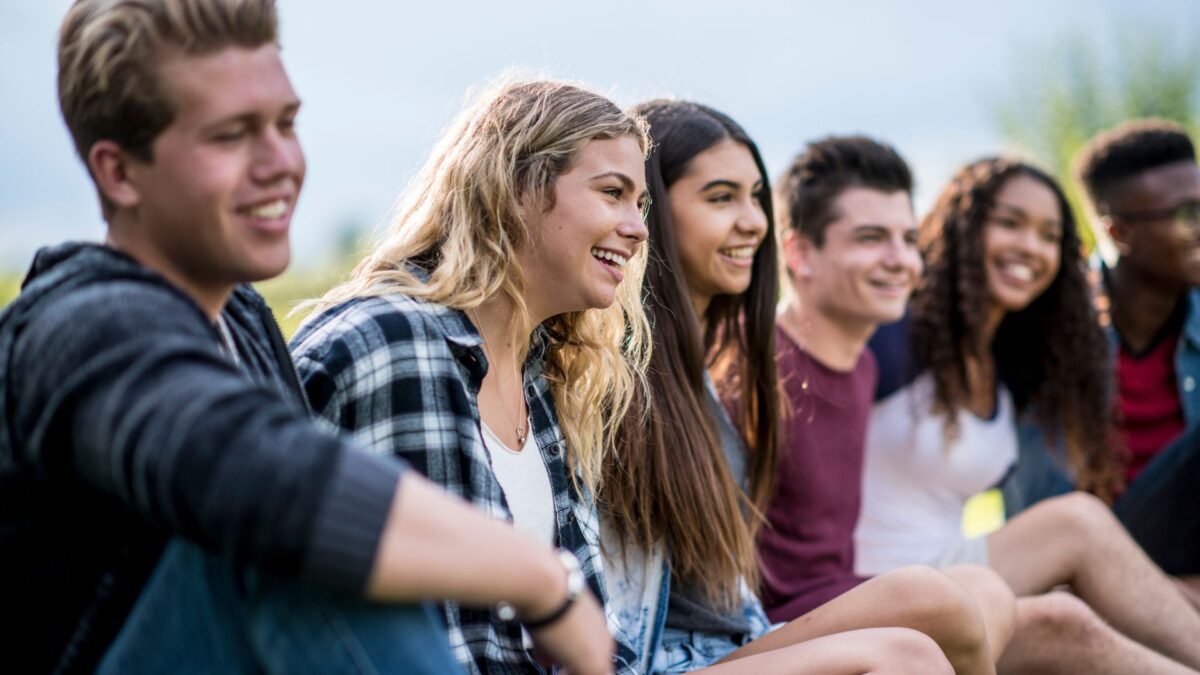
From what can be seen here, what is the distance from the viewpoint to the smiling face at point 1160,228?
4.66 metres

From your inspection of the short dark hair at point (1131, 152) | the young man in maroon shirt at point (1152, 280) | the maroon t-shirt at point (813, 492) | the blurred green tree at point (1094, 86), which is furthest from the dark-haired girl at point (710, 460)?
the blurred green tree at point (1094, 86)

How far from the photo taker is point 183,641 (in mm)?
1500

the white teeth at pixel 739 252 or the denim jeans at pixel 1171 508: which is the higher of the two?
the white teeth at pixel 739 252

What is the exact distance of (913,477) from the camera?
3.88 meters

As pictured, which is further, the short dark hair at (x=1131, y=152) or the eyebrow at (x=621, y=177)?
the short dark hair at (x=1131, y=152)

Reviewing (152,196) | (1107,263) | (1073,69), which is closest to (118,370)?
(152,196)

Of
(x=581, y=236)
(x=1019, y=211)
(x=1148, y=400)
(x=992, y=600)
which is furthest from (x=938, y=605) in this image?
(x=1148, y=400)

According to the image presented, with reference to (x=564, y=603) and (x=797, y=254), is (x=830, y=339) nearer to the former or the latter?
(x=797, y=254)

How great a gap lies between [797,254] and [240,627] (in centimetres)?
265

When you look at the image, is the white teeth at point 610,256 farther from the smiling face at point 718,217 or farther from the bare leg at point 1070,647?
the bare leg at point 1070,647

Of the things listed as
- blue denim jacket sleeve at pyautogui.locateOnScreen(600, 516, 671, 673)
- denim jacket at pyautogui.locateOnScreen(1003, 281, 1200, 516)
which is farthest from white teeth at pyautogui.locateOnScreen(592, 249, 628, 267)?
denim jacket at pyautogui.locateOnScreen(1003, 281, 1200, 516)

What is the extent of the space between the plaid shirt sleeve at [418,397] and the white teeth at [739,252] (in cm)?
114

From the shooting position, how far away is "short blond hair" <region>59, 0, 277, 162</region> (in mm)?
1578

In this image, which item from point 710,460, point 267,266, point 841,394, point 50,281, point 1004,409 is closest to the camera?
point 50,281
